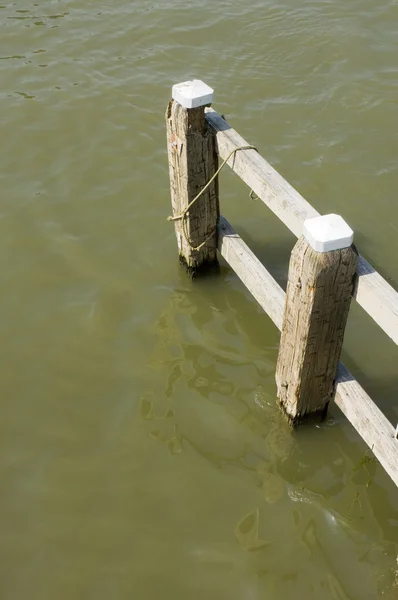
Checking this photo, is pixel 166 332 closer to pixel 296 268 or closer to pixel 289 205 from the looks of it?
pixel 289 205

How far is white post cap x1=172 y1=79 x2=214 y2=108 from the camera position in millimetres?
4180

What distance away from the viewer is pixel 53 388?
466 centimetres

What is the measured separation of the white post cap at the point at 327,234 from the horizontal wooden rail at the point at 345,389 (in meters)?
1.04

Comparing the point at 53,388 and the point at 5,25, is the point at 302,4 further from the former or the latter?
the point at 53,388

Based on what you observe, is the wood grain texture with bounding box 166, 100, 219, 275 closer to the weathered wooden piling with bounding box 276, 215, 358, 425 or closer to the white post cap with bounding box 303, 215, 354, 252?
the weathered wooden piling with bounding box 276, 215, 358, 425

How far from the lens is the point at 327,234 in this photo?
10.4ft

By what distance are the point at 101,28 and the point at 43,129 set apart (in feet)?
7.99

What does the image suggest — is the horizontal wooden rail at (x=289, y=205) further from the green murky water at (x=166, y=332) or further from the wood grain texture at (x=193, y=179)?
the green murky water at (x=166, y=332)

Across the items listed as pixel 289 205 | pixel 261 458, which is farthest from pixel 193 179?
pixel 261 458

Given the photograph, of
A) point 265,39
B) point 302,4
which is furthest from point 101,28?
point 302,4

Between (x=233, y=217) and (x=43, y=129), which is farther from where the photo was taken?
(x=43, y=129)

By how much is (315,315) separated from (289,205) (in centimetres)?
70

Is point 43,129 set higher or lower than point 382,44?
lower

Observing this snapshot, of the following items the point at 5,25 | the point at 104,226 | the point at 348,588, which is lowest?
the point at 348,588
